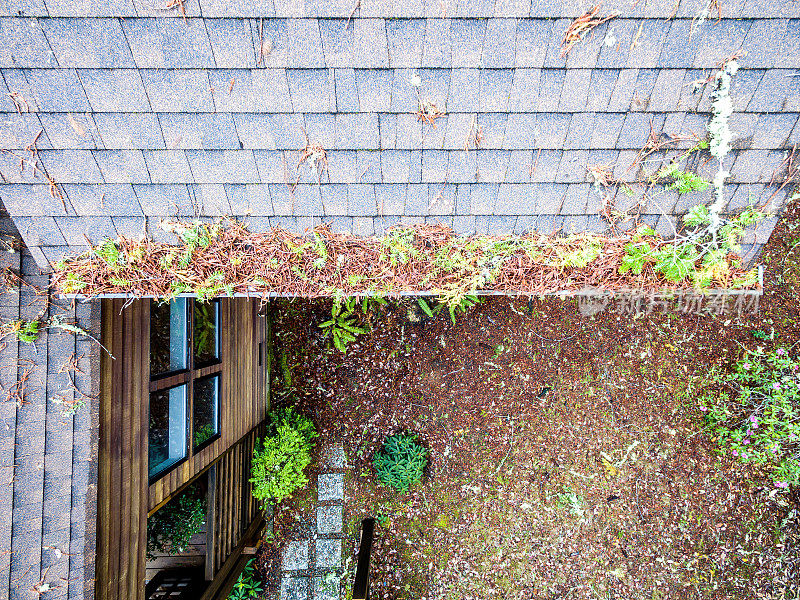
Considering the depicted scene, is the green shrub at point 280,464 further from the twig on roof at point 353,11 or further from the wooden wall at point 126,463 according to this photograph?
the twig on roof at point 353,11

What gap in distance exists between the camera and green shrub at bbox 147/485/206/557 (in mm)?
4789

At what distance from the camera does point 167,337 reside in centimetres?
400

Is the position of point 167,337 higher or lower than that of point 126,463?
higher

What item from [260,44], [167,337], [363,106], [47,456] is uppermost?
[260,44]

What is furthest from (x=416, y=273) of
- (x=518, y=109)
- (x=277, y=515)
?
(x=277, y=515)

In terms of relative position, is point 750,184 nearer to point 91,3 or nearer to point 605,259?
point 605,259

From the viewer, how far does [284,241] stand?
325 cm

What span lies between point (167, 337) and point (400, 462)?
12.0ft

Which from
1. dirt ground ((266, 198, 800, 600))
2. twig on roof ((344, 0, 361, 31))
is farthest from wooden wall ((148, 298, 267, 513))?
twig on roof ((344, 0, 361, 31))

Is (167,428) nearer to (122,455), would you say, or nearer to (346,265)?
(122,455)

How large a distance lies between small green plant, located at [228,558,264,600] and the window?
2.86 metres

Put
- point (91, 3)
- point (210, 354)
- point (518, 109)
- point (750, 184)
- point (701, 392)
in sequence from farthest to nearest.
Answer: point (701, 392) → point (210, 354) → point (750, 184) → point (518, 109) → point (91, 3)

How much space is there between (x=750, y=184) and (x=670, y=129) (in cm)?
83

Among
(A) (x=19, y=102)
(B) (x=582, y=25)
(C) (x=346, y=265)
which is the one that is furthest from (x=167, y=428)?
(B) (x=582, y=25)
